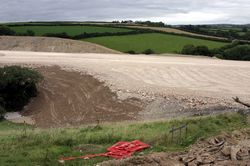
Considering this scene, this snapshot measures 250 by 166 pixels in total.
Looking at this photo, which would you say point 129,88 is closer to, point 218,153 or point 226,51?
point 218,153

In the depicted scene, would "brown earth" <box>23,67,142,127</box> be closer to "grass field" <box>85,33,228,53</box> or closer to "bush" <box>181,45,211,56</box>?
"bush" <box>181,45,211,56</box>

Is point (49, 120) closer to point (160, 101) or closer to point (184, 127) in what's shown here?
point (160, 101)

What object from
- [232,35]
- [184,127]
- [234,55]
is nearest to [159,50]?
[234,55]

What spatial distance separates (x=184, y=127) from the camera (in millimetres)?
17656

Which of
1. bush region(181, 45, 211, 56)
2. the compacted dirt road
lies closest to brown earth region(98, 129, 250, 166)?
the compacted dirt road

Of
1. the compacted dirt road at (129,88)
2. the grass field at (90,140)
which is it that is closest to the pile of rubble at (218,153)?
the grass field at (90,140)

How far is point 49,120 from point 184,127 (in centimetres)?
1526

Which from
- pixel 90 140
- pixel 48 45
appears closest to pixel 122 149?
pixel 90 140

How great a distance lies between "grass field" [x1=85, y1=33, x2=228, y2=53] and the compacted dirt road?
61.6ft

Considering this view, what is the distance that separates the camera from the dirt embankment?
6193 centimetres

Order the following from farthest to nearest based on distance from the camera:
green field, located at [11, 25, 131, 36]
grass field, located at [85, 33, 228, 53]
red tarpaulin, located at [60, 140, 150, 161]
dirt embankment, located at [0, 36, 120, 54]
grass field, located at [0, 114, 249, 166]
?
green field, located at [11, 25, 131, 36] → grass field, located at [85, 33, 228, 53] → dirt embankment, located at [0, 36, 120, 54] → red tarpaulin, located at [60, 140, 150, 161] → grass field, located at [0, 114, 249, 166]

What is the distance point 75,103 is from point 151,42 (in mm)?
38763

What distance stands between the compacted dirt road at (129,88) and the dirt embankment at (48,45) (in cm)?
1151

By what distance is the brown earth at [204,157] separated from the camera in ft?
42.9
